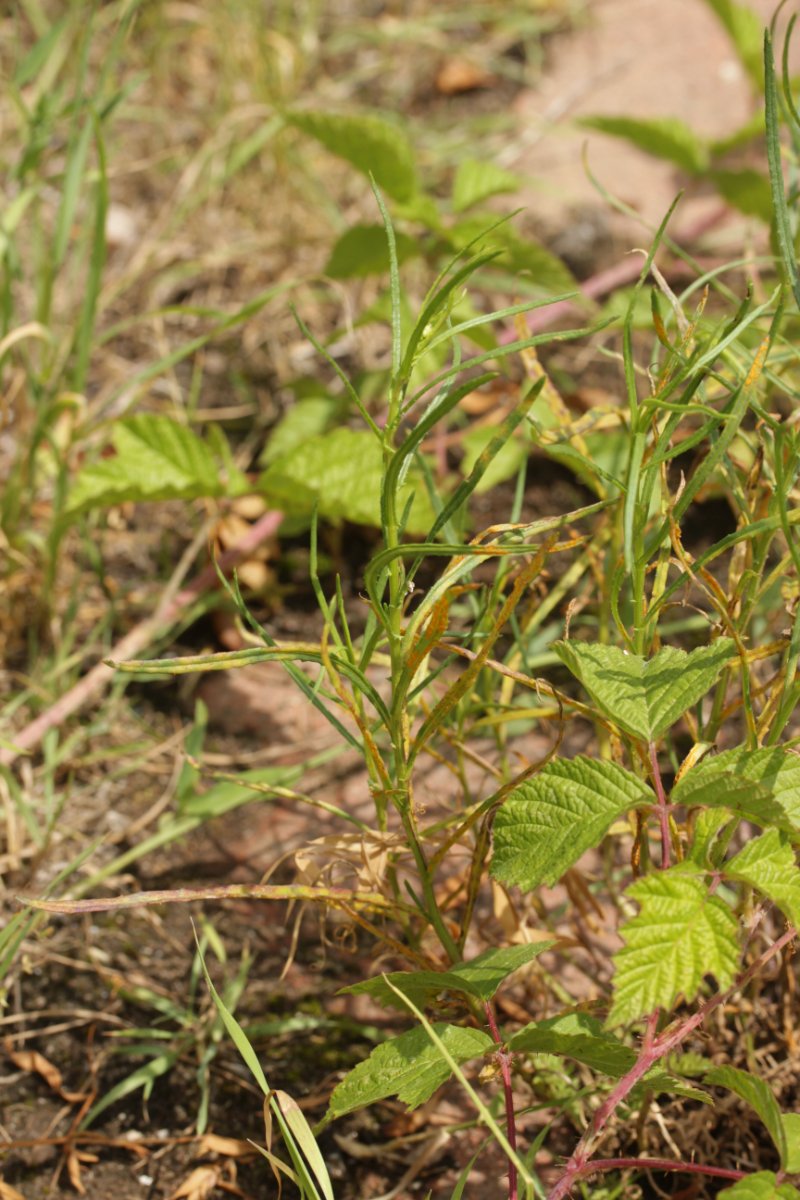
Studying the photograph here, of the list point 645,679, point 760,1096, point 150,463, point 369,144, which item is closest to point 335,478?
point 150,463

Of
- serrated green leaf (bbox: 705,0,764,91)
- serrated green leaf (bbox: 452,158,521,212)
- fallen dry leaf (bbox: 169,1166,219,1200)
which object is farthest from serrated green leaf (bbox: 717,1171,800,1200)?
serrated green leaf (bbox: 705,0,764,91)

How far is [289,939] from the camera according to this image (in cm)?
164

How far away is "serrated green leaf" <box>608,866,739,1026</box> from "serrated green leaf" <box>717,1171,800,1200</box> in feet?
0.48

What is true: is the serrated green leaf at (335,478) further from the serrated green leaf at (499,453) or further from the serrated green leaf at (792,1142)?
the serrated green leaf at (792,1142)

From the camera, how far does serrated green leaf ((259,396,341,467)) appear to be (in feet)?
7.14

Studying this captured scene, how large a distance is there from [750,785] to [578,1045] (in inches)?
10.9

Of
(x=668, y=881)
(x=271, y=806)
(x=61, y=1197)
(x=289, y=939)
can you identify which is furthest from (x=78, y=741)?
(x=668, y=881)

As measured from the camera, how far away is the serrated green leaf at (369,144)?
2.02 meters

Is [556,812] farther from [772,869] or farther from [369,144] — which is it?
[369,144]

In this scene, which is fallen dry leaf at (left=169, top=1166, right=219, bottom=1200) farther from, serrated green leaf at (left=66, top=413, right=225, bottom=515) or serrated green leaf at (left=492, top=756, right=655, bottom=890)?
serrated green leaf at (left=66, top=413, right=225, bottom=515)

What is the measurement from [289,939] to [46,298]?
42.1 inches

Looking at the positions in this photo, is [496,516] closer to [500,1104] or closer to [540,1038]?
[500,1104]

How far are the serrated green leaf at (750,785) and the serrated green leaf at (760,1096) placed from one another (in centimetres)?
20

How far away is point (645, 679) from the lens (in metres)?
1.12
